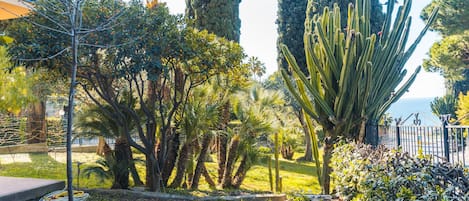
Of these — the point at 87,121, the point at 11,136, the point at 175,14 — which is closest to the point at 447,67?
the point at 175,14

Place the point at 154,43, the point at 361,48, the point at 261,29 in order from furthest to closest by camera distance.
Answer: the point at 261,29 → the point at 361,48 → the point at 154,43

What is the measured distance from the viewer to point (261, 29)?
1789cm

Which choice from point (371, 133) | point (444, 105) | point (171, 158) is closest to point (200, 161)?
point (171, 158)

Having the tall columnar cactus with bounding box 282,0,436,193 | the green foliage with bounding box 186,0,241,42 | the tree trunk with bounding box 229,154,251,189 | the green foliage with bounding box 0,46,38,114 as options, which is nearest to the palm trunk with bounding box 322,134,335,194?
the tall columnar cactus with bounding box 282,0,436,193

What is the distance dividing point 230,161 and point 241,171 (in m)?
0.39

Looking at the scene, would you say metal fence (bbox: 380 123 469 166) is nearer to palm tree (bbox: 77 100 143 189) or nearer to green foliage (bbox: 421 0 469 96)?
palm tree (bbox: 77 100 143 189)

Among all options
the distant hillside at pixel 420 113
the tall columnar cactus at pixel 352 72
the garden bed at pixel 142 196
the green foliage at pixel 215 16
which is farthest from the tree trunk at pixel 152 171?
the green foliage at pixel 215 16

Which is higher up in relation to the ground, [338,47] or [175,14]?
[175,14]

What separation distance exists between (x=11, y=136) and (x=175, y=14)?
9108mm

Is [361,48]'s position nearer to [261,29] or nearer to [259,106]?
[259,106]

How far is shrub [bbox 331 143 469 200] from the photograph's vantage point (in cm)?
233

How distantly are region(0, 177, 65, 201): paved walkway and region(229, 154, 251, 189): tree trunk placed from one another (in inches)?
166

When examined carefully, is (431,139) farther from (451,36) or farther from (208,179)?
(451,36)

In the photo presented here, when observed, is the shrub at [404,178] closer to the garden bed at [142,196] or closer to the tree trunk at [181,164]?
the garden bed at [142,196]
